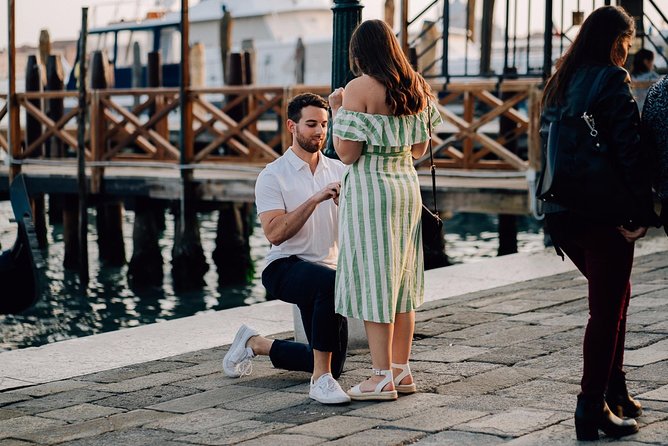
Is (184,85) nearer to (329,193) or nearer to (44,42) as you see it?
(329,193)

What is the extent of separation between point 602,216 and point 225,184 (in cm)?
954

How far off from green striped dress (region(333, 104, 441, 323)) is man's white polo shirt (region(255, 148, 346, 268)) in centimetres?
30

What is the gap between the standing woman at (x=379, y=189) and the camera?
4398 millimetres

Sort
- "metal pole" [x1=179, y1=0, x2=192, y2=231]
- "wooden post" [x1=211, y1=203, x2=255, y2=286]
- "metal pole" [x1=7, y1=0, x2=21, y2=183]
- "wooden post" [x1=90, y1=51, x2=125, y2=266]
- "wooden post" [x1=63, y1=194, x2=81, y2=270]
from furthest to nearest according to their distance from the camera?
"wooden post" [x1=90, y1=51, x2=125, y2=266] → "wooden post" [x1=63, y1=194, x2=81, y2=270] → "wooden post" [x1=211, y1=203, x2=255, y2=286] → "metal pole" [x1=7, y1=0, x2=21, y2=183] → "metal pole" [x1=179, y1=0, x2=192, y2=231]

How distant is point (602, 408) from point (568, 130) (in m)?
0.85

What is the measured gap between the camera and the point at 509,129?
44.4 ft

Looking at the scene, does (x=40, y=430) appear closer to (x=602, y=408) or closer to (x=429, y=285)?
(x=602, y=408)

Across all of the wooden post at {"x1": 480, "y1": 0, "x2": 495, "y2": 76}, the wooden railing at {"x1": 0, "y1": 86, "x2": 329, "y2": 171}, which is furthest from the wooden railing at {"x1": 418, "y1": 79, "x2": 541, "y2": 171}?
the wooden post at {"x1": 480, "y1": 0, "x2": 495, "y2": 76}

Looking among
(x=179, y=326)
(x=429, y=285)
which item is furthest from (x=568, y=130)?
(x=429, y=285)

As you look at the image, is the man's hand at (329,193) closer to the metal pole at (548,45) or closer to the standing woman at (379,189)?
the standing woman at (379,189)

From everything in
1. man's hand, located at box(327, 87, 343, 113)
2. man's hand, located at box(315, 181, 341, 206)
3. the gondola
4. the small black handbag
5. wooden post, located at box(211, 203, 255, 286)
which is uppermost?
man's hand, located at box(327, 87, 343, 113)

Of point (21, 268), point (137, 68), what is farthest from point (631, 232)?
point (137, 68)

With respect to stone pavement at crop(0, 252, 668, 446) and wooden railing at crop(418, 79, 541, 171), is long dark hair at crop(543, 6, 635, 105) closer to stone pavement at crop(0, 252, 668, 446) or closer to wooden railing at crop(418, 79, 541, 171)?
stone pavement at crop(0, 252, 668, 446)

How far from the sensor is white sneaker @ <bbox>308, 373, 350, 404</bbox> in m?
4.45
